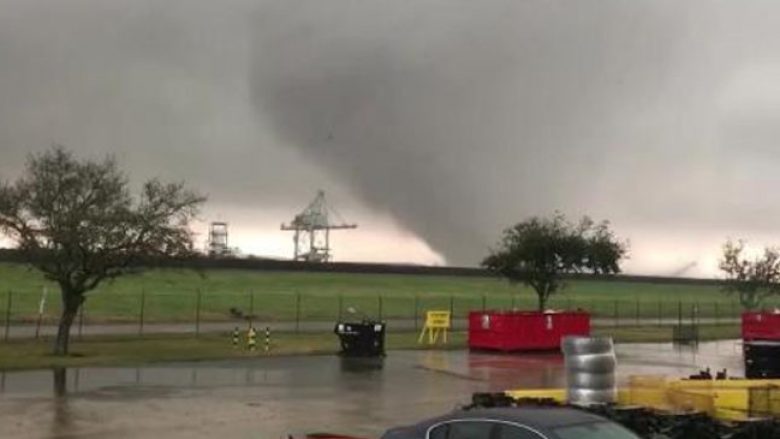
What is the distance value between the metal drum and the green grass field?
80.7 ft

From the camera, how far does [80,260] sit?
30.3 metres

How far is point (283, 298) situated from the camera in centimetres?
8181

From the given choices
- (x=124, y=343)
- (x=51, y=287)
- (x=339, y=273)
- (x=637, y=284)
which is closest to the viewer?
(x=124, y=343)

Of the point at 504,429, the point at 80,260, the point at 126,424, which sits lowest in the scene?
the point at 126,424

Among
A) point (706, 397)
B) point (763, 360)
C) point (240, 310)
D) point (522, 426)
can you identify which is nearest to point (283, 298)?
point (240, 310)

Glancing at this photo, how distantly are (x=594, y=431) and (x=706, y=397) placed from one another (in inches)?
226

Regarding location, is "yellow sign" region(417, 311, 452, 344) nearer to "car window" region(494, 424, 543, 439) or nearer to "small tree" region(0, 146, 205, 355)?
"small tree" region(0, 146, 205, 355)

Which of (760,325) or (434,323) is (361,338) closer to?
(434,323)

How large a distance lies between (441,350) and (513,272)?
10.5 meters

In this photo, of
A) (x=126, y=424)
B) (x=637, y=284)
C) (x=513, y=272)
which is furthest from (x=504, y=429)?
(x=637, y=284)

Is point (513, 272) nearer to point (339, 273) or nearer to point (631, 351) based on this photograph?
point (631, 351)

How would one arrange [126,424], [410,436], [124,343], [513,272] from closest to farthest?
[410,436] < [126,424] < [124,343] < [513,272]

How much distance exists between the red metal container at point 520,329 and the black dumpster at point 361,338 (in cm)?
556

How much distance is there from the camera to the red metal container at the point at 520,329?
36.3m
